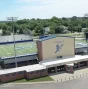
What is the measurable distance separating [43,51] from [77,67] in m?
7.30

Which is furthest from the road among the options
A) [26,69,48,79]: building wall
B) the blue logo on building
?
the blue logo on building

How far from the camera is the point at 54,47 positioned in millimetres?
36875

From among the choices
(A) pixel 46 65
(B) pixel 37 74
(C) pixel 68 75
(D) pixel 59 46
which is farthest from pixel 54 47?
(B) pixel 37 74

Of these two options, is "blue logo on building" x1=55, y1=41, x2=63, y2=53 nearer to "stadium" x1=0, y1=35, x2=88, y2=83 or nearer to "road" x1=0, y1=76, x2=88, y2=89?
"stadium" x1=0, y1=35, x2=88, y2=83

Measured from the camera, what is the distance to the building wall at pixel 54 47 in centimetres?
3615

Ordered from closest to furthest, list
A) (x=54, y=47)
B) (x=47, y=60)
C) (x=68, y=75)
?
(x=68, y=75) → (x=47, y=60) → (x=54, y=47)

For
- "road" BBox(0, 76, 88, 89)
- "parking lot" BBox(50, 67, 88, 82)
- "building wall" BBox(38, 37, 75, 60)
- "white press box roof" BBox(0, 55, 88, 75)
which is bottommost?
"road" BBox(0, 76, 88, 89)

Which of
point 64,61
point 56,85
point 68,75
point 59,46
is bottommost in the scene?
point 56,85

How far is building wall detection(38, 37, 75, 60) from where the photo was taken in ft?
119

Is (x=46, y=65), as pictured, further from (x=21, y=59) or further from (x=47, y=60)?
(x=21, y=59)

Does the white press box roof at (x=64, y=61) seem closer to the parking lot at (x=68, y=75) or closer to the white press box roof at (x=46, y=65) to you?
the white press box roof at (x=46, y=65)

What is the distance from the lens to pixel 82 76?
1259 inches

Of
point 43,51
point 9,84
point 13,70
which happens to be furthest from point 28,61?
point 9,84

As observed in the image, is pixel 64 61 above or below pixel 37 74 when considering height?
above
